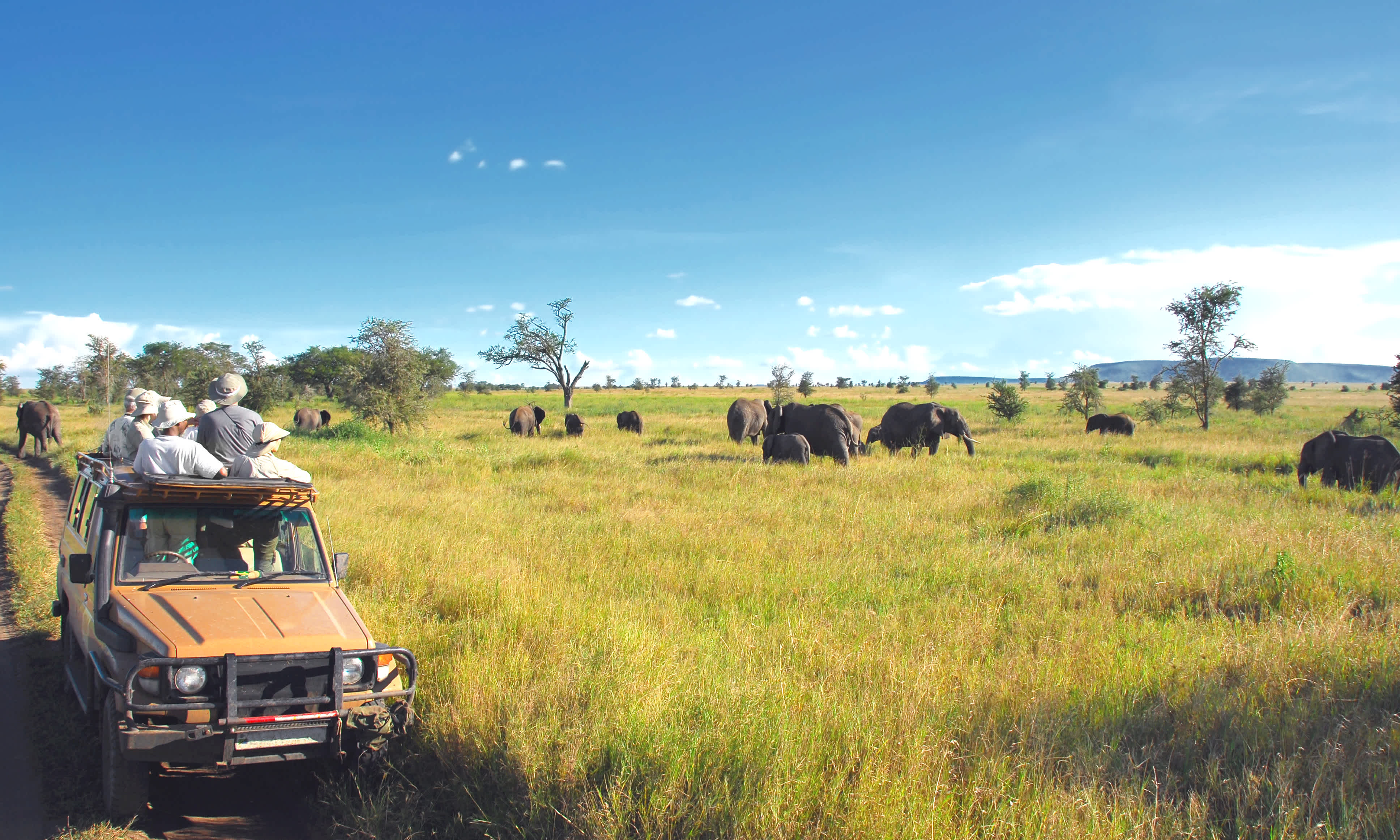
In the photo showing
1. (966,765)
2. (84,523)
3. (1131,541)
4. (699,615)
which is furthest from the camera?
(1131,541)

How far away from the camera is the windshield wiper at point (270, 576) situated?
4.42m

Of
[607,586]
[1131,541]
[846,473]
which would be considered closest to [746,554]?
[607,586]

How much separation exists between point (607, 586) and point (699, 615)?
119 centimetres

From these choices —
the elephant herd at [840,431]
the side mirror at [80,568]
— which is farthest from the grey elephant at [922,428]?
the side mirror at [80,568]

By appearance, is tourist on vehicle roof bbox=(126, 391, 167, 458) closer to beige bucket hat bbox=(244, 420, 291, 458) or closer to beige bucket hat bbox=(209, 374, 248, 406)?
beige bucket hat bbox=(209, 374, 248, 406)

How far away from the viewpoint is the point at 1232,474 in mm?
16422

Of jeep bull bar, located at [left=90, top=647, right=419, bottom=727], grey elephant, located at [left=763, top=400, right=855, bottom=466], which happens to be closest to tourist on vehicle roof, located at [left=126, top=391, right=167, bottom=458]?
jeep bull bar, located at [left=90, top=647, right=419, bottom=727]

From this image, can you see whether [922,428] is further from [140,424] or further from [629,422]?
[140,424]

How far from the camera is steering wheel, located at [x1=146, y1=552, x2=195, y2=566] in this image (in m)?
4.57

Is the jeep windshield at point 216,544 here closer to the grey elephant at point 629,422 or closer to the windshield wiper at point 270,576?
the windshield wiper at point 270,576

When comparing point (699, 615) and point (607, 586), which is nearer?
point (699, 615)

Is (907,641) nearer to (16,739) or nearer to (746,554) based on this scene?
(746,554)

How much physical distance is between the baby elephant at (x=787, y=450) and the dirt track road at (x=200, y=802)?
14.2 metres

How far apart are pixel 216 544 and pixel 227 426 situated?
3.12m
